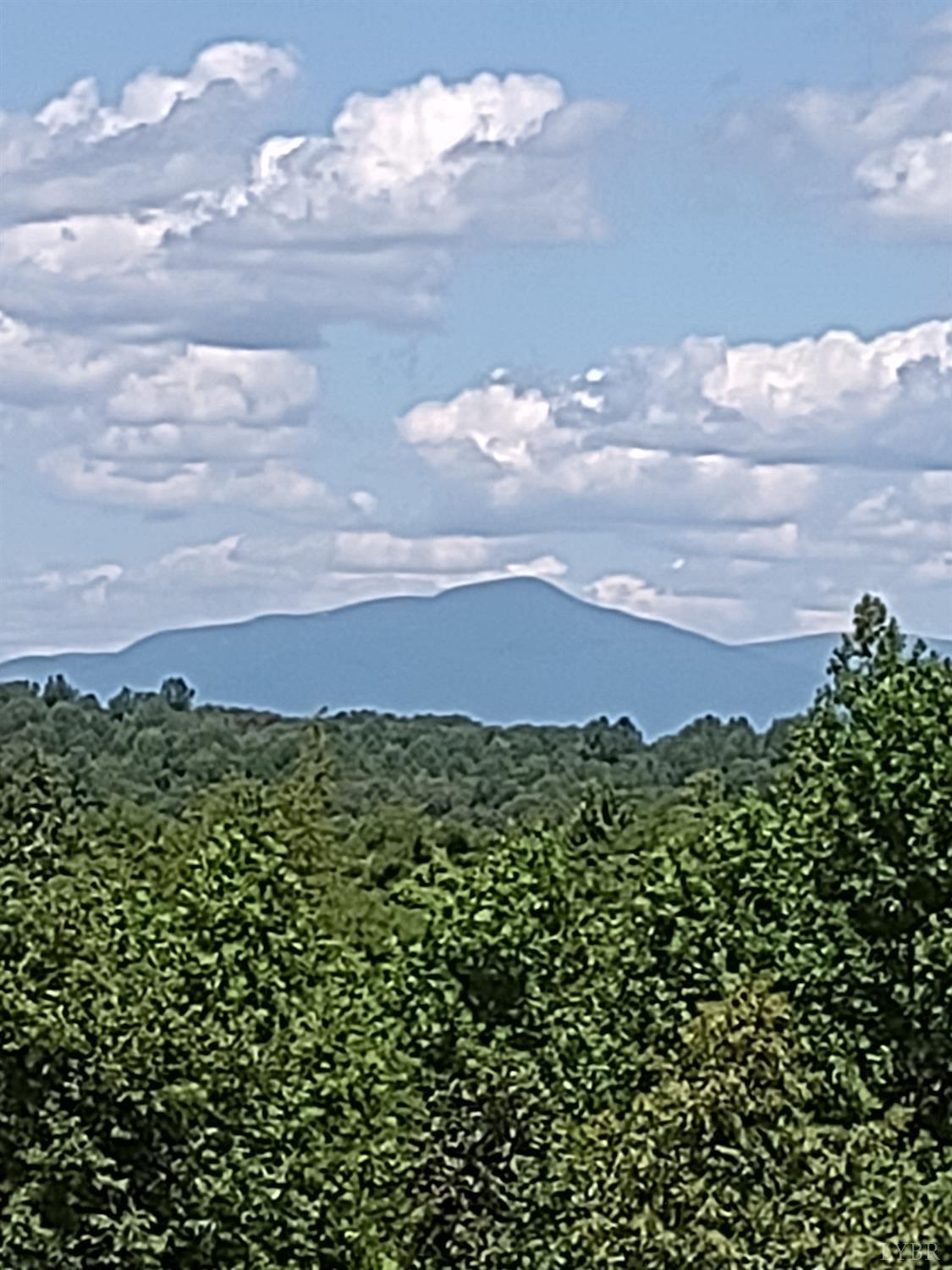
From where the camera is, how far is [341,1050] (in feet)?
97.6

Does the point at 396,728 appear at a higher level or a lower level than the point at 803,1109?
higher

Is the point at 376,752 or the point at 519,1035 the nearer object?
the point at 519,1035

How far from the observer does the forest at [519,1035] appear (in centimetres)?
2052

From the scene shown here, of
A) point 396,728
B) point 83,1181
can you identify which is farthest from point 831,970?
point 396,728

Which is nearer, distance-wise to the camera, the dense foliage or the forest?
the forest

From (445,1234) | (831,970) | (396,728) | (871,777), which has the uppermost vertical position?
(396,728)

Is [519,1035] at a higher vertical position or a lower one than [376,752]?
lower

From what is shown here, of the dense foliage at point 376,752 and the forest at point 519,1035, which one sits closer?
the forest at point 519,1035

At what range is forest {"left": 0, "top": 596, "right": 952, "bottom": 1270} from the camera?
20516mm

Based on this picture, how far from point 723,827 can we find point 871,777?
328cm

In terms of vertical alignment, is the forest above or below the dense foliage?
below

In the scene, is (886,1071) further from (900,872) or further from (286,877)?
(286,877)

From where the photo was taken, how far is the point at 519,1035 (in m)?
31.8

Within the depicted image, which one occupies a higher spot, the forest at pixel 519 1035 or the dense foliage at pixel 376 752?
the dense foliage at pixel 376 752
